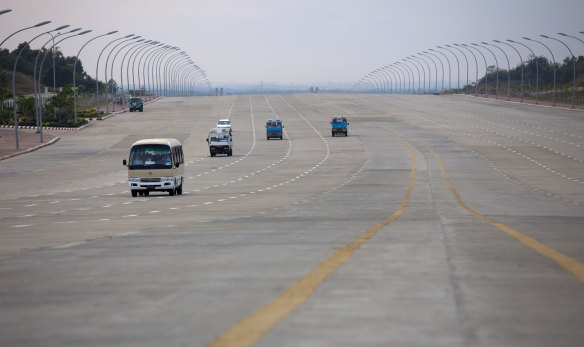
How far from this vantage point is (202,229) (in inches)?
725

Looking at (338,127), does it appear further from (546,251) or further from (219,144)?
(546,251)

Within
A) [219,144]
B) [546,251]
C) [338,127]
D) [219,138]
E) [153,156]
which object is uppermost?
[546,251]

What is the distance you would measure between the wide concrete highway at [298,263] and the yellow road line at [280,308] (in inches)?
1.4

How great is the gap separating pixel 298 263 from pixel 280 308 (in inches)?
141

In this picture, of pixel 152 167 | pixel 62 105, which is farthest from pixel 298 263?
pixel 62 105

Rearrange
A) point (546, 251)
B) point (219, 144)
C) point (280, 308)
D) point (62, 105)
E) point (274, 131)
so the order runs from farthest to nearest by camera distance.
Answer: point (62, 105)
point (274, 131)
point (219, 144)
point (546, 251)
point (280, 308)

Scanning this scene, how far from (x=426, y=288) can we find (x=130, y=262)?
5.07 metres

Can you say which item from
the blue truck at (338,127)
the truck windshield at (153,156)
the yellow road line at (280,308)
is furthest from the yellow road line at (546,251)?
the blue truck at (338,127)

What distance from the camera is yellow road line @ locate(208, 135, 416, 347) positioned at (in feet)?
23.9

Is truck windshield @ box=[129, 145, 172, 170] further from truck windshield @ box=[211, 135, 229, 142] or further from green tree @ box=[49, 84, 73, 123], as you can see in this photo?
green tree @ box=[49, 84, 73, 123]

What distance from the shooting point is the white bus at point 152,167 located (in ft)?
115

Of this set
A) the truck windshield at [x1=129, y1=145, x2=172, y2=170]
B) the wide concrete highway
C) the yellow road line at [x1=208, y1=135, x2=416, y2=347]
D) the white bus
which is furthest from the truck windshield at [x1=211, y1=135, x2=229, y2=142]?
the yellow road line at [x1=208, y1=135, x2=416, y2=347]

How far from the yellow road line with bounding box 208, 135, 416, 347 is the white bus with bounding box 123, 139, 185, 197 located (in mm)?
22377

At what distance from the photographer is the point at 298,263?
12125mm
